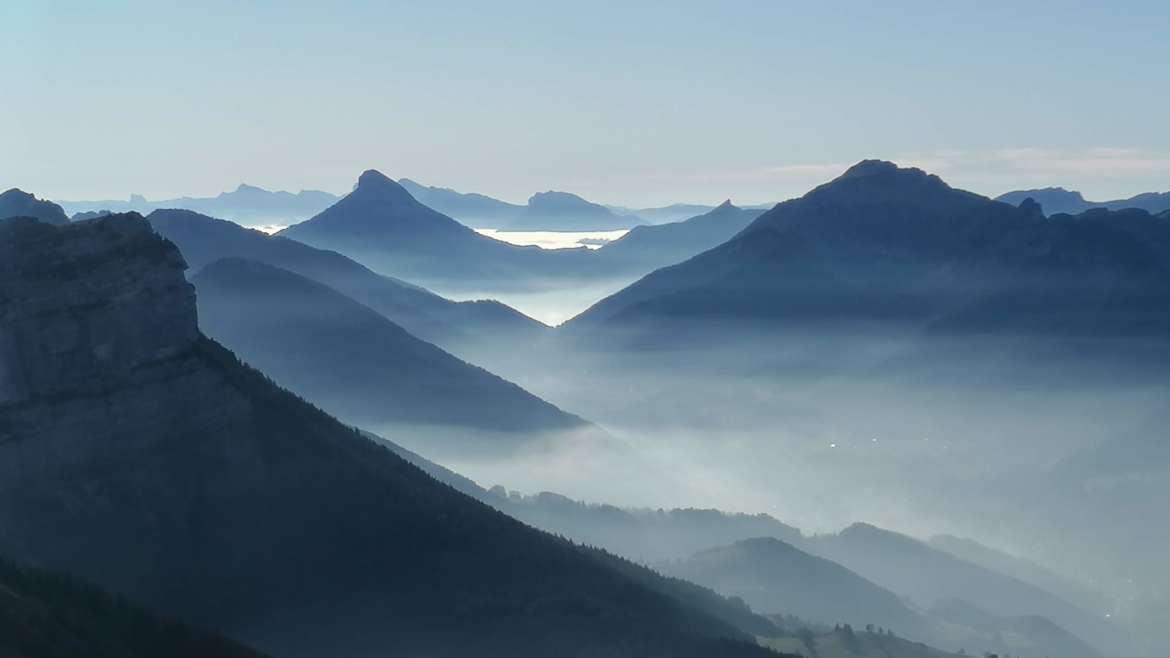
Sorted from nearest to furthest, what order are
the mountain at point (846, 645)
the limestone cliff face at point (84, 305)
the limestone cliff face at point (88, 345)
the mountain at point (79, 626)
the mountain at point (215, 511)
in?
the mountain at point (79, 626), the mountain at point (215, 511), the limestone cliff face at point (88, 345), the limestone cliff face at point (84, 305), the mountain at point (846, 645)

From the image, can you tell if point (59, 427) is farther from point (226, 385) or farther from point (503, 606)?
point (503, 606)

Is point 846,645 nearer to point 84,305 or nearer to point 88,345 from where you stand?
point 88,345

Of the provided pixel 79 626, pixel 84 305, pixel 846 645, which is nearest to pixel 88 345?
pixel 84 305

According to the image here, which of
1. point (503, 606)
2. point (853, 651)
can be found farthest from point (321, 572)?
point (853, 651)

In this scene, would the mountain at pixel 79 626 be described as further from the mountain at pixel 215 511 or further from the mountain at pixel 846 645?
the mountain at pixel 846 645

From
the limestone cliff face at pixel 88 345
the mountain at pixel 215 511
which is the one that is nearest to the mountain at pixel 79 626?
the mountain at pixel 215 511

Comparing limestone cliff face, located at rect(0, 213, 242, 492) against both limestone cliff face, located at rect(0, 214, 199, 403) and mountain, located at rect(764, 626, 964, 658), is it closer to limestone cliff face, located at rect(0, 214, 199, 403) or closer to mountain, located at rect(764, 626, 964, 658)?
limestone cliff face, located at rect(0, 214, 199, 403)
